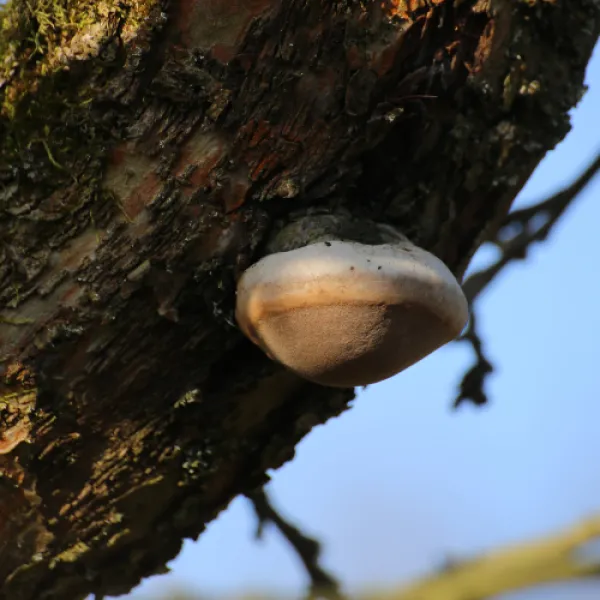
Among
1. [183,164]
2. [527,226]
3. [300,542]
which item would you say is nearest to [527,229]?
[527,226]

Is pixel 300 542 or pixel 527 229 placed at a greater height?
pixel 527 229

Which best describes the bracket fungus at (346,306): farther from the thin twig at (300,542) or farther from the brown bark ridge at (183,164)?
the thin twig at (300,542)

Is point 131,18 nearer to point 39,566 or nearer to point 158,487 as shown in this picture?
point 158,487

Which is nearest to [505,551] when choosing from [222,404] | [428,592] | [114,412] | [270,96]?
[428,592]

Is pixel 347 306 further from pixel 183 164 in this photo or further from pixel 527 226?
pixel 527 226

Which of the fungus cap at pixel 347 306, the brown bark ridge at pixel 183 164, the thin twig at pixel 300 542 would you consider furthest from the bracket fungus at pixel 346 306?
the thin twig at pixel 300 542

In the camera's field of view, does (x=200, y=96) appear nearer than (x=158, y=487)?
Yes

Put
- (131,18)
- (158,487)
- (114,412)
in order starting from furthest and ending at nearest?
(158,487) < (114,412) < (131,18)
